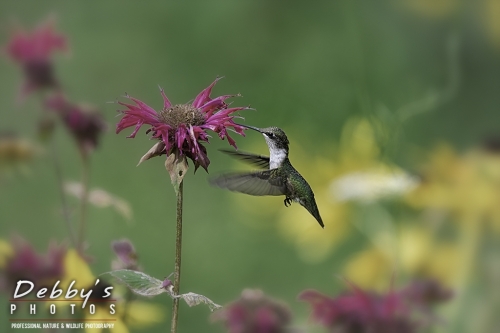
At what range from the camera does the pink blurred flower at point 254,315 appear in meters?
0.68

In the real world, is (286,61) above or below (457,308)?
above

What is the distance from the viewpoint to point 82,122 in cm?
81

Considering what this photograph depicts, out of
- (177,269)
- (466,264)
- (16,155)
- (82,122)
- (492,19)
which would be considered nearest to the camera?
(177,269)

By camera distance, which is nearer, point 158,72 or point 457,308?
point 457,308

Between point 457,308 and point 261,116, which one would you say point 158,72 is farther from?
point 457,308

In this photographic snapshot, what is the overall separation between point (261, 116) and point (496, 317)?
2.34 feet

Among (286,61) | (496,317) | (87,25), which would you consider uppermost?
(87,25)

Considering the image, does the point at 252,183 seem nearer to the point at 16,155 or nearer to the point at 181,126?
the point at 181,126

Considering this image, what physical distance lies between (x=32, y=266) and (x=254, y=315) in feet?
0.79

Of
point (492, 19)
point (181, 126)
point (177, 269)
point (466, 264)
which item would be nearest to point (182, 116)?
point (181, 126)

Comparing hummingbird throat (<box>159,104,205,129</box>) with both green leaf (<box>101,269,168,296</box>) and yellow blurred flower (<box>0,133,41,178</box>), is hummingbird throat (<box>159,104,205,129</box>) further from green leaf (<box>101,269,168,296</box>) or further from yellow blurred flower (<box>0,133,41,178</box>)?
yellow blurred flower (<box>0,133,41,178</box>)

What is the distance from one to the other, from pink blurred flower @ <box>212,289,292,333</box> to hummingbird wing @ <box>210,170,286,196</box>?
0.32ft

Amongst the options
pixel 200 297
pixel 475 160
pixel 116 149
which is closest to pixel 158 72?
pixel 116 149

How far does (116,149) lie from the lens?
6.35 feet
